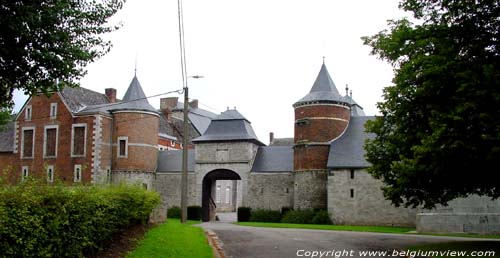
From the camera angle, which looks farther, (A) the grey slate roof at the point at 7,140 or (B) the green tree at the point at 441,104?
(A) the grey slate roof at the point at 7,140

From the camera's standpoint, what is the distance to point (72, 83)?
13312 millimetres

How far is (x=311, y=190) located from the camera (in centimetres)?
3681

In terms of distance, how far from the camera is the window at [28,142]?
4397 cm

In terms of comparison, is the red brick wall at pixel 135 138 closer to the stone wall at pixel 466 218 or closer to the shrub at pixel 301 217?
the shrub at pixel 301 217

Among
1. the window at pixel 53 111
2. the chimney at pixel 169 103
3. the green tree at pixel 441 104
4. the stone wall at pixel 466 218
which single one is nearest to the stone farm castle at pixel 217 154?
the window at pixel 53 111

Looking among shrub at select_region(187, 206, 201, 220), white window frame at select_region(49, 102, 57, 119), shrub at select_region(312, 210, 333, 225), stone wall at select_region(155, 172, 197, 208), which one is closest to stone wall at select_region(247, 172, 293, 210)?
shrub at select_region(312, 210, 333, 225)

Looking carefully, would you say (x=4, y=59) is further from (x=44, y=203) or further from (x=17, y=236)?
(x=17, y=236)

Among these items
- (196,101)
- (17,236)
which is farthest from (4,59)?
(196,101)

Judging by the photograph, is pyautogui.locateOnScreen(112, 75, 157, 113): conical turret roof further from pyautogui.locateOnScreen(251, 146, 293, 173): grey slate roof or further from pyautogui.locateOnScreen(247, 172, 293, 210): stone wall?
pyautogui.locateOnScreen(247, 172, 293, 210): stone wall

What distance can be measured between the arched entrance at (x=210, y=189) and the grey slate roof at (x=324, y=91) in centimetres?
821

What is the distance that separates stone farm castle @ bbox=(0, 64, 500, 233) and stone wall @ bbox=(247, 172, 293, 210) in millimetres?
70

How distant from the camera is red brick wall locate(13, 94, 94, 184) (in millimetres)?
41656

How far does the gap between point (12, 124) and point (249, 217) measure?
25.3 meters

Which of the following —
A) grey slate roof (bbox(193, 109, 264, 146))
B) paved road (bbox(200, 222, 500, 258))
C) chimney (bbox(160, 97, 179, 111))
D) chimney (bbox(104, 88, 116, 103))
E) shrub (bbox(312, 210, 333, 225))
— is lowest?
shrub (bbox(312, 210, 333, 225))
